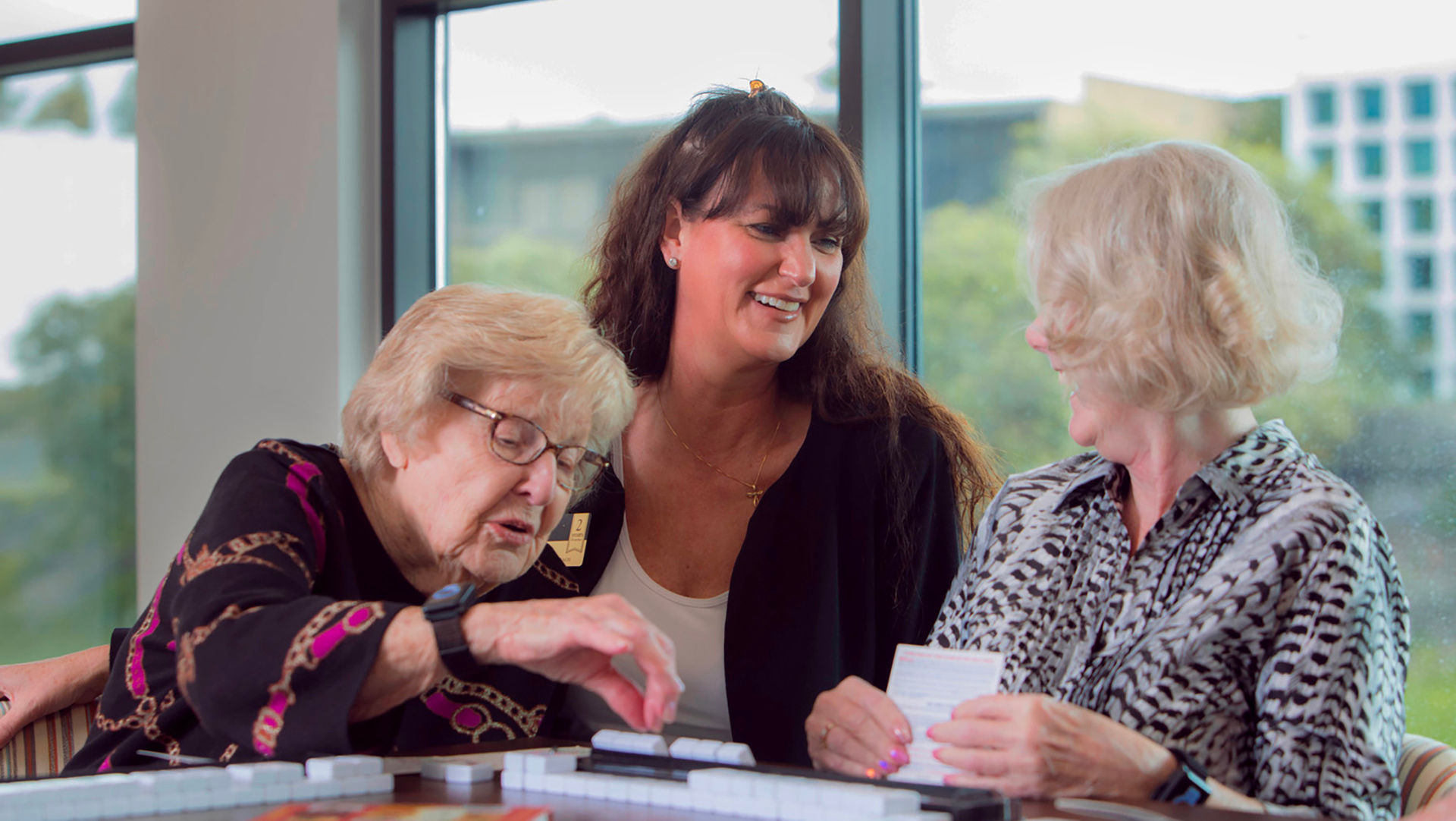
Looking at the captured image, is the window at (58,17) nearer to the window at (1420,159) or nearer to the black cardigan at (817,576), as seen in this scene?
the black cardigan at (817,576)

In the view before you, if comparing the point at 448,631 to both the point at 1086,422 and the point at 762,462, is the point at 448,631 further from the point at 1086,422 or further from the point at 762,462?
the point at 762,462

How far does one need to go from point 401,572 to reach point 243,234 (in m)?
2.07

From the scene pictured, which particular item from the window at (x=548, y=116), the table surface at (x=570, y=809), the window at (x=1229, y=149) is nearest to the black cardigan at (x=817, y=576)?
the window at (x=1229, y=149)

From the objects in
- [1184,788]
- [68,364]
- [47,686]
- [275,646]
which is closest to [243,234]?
[68,364]

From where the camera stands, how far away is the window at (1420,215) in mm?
2432

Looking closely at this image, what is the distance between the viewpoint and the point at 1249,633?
56.3 inches

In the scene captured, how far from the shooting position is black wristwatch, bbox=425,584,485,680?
1.31m

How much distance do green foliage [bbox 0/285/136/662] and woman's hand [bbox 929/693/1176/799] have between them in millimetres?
3363

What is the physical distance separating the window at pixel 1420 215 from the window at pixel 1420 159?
53 millimetres

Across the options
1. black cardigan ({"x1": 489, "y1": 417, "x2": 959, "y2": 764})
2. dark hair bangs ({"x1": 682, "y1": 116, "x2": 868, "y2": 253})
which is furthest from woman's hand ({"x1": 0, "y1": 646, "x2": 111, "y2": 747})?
dark hair bangs ({"x1": 682, "y1": 116, "x2": 868, "y2": 253})

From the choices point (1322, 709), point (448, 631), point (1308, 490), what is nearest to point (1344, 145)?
point (1308, 490)

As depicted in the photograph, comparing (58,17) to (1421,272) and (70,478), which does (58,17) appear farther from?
(1421,272)

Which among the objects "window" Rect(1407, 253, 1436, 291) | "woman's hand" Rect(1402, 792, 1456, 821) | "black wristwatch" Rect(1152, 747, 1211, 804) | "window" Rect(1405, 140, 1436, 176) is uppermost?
"window" Rect(1405, 140, 1436, 176)

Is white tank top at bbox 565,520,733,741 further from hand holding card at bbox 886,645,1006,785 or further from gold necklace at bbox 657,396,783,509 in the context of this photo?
hand holding card at bbox 886,645,1006,785
